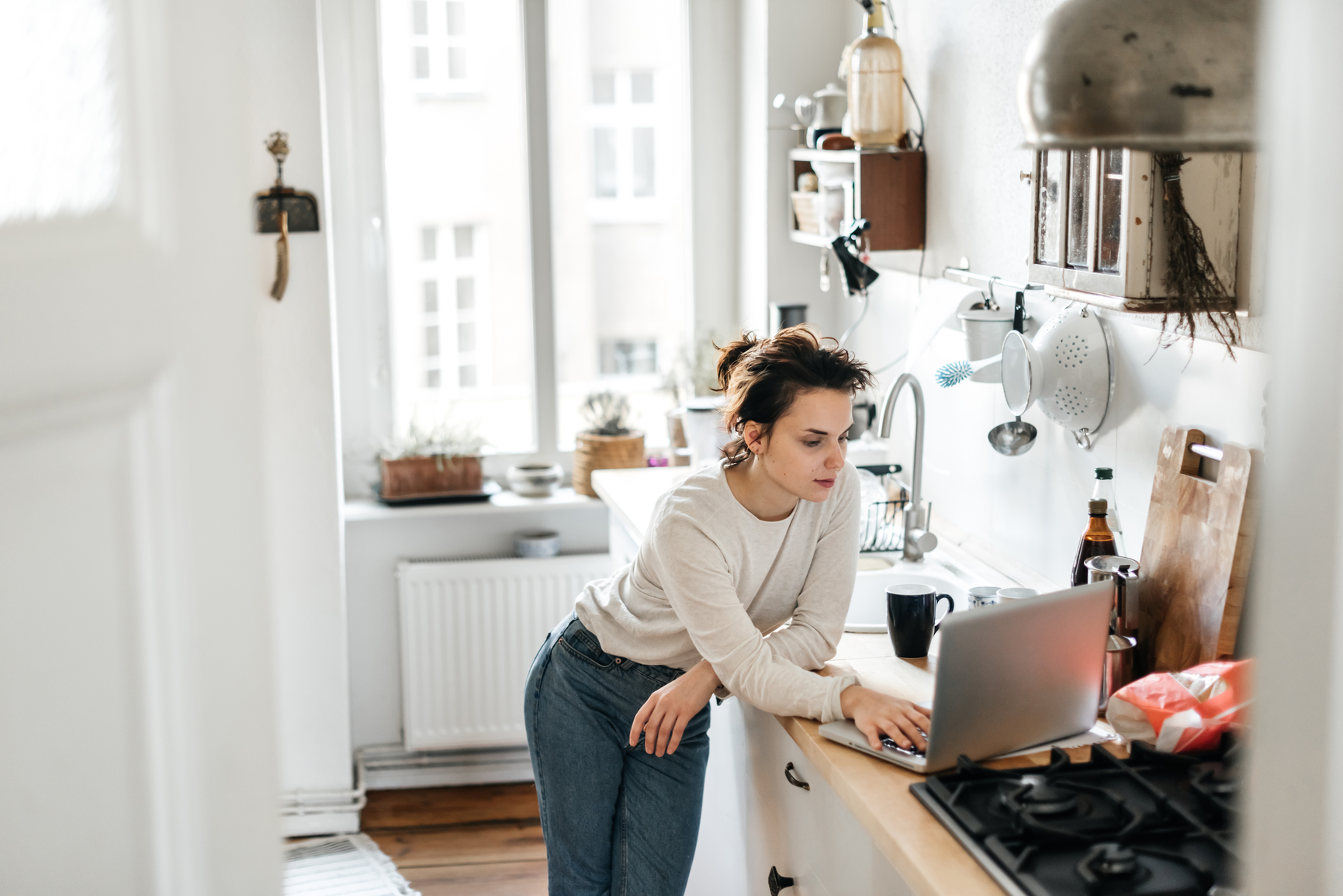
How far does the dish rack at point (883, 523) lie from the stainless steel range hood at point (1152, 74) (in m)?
1.60

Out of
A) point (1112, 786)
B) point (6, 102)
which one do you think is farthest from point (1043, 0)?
point (6, 102)

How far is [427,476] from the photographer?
3410 millimetres

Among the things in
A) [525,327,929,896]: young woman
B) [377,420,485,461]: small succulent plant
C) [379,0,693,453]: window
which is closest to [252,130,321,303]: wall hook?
[379,0,693,453]: window

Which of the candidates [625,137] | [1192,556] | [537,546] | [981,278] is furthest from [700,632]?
[625,137]

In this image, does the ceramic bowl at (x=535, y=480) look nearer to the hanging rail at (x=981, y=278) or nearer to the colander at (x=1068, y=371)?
the hanging rail at (x=981, y=278)

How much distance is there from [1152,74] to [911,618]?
1.19 m

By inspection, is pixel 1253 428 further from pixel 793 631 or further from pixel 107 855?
pixel 107 855

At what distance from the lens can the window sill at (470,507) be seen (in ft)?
11.0

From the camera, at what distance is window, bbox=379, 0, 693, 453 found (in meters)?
3.48

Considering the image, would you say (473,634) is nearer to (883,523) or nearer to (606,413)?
(606,413)

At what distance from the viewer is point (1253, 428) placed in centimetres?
163

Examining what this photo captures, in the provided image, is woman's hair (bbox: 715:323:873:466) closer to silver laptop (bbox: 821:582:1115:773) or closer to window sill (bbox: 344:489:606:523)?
silver laptop (bbox: 821:582:1115:773)

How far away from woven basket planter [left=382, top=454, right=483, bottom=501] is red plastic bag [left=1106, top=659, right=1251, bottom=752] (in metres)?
2.22

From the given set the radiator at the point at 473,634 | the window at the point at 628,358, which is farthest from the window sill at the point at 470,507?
the window at the point at 628,358
